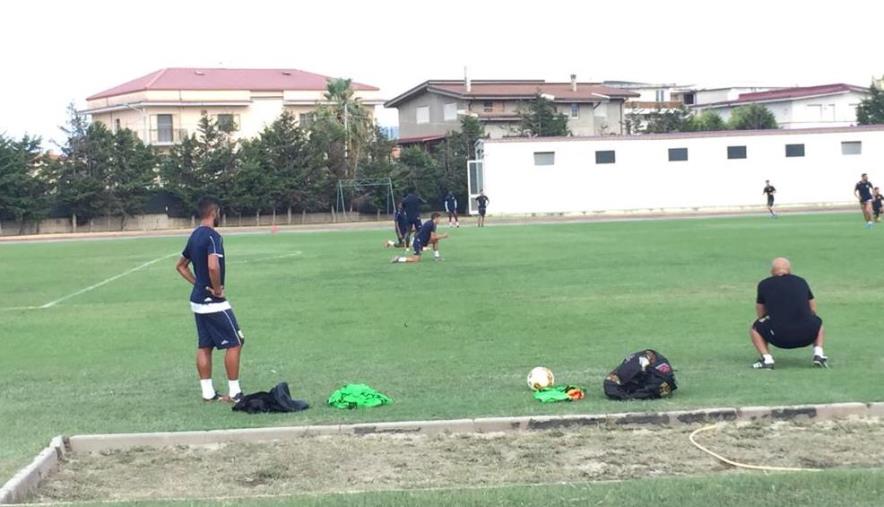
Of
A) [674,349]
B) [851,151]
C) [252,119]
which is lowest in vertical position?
[674,349]

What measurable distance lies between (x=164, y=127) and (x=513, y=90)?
1077 inches

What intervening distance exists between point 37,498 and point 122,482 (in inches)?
23.7

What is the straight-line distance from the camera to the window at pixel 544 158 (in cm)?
5694

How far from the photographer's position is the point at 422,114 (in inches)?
3184

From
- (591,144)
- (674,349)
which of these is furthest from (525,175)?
(674,349)

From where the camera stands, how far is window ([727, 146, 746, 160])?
5734cm

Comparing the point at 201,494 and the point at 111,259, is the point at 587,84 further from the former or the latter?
the point at 201,494

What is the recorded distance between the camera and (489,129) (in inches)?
3012

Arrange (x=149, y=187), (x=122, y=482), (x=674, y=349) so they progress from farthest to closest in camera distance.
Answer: (x=149, y=187)
(x=674, y=349)
(x=122, y=482)

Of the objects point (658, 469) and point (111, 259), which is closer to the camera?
point (658, 469)

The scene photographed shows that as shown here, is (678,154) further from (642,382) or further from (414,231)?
(642,382)

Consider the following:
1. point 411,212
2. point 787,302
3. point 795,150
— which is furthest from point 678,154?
point 787,302

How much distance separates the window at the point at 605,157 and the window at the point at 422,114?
25653mm

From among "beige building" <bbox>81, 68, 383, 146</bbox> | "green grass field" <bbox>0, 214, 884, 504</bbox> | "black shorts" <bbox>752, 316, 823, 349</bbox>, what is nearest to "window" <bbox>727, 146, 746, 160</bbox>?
"green grass field" <bbox>0, 214, 884, 504</bbox>
